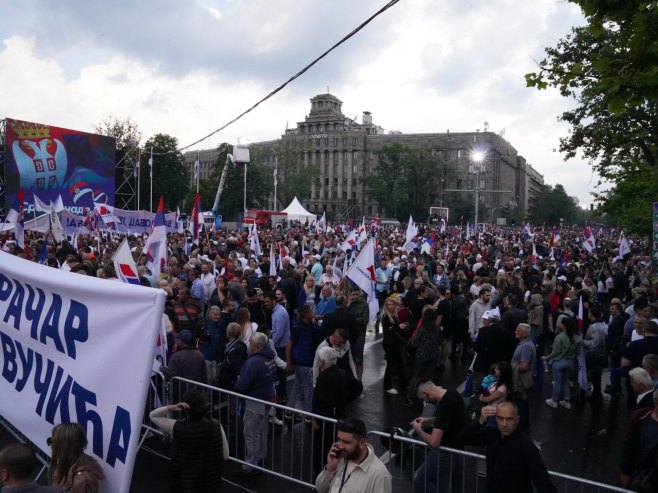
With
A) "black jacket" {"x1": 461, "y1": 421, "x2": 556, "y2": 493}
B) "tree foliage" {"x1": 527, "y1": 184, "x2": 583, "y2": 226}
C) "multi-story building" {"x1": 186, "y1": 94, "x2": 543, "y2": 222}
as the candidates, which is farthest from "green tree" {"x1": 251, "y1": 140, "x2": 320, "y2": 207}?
"black jacket" {"x1": 461, "y1": 421, "x2": 556, "y2": 493}

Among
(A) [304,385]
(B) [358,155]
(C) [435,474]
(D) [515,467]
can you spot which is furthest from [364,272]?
(B) [358,155]

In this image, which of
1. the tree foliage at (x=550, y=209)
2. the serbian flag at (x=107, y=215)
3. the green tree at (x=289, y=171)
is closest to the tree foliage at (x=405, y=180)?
the green tree at (x=289, y=171)

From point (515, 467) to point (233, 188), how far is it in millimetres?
76287

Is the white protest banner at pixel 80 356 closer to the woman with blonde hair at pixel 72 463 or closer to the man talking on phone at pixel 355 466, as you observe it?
the woman with blonde hair at pixel 72 463

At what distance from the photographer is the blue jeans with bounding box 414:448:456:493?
14.8 feet

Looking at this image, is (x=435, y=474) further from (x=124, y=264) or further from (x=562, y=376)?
(x=124, y=264)

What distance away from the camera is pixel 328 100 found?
11750 cm

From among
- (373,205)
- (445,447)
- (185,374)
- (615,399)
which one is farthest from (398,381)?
(373,205)

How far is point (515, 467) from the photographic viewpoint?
3.64m

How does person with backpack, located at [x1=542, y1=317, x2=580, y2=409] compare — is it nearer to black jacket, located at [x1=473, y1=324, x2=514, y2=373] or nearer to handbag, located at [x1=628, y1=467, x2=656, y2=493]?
black jacket, located at [x1=473, y1=324, x2=514, y2=373]

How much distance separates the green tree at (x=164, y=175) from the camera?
61.6 metres

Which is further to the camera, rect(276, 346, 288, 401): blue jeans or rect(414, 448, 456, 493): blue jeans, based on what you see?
rect(276, 346, 288, 401): blue jeans

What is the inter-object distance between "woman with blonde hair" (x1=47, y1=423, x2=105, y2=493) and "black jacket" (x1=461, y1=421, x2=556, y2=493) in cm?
241

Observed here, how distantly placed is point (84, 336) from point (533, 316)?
7.99m
